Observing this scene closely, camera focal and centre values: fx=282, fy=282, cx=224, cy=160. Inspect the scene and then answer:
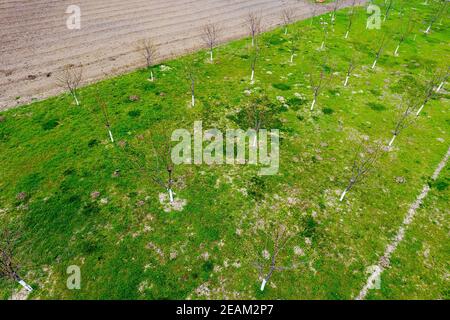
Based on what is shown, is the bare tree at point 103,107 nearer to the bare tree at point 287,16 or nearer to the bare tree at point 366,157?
the bare tree at point 366,157

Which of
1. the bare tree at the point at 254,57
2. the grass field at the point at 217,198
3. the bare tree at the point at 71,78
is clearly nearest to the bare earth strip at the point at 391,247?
the grass field at the point at 217,198

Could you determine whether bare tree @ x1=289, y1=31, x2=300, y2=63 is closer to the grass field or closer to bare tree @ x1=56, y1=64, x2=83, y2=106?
the grass field

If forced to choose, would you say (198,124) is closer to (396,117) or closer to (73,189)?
(73,189)

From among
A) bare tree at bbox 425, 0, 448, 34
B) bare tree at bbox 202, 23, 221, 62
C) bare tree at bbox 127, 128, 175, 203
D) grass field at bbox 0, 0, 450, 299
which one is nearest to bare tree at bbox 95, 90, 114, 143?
grass field at bbox 0, 0, 450, 299

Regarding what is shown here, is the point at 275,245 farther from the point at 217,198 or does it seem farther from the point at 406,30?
the point at 406,30

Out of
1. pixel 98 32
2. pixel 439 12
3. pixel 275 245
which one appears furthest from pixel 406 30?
pixel 98 32
